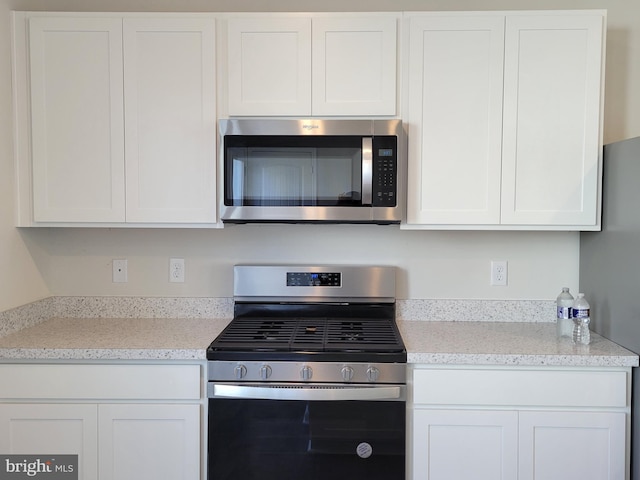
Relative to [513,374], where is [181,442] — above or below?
below

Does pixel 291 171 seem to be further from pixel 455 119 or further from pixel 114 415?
pixel 114 415

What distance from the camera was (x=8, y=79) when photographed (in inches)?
77.2

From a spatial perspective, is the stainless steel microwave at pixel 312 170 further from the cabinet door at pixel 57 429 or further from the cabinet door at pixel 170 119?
the cabinet door at pixel 57 429

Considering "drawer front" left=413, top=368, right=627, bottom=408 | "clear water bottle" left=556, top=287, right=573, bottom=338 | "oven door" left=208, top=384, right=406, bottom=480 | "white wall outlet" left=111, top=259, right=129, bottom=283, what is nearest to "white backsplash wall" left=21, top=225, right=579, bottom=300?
"white wall outlet" left=111, top=259, right=129, bottom=283

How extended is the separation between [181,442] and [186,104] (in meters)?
1.31

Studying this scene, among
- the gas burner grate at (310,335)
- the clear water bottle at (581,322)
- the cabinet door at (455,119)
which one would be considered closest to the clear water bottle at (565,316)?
the clear water bottle at (581,322)

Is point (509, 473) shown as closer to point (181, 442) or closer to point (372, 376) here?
point (372, 376)

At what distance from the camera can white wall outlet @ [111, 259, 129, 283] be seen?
232 cm

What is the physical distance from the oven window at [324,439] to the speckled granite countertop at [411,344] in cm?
26

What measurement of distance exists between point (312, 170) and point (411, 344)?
0.78 metres

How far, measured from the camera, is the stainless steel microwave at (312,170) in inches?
75.8

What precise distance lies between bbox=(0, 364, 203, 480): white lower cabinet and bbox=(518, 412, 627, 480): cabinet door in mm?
1204

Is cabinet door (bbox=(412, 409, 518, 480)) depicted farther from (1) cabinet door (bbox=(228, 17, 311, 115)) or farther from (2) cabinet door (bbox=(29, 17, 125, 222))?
(2) cabinet door (bbox=(29, 17, 125, 222))

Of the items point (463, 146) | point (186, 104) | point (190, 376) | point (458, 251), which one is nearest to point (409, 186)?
point (463, 146)
